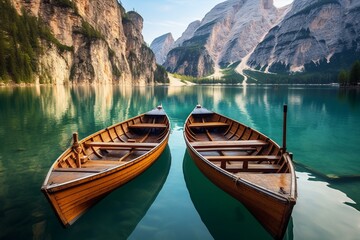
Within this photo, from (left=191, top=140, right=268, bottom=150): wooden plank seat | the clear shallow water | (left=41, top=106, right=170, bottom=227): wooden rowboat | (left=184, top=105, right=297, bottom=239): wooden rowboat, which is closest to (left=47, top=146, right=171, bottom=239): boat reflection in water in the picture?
the clear shallow water

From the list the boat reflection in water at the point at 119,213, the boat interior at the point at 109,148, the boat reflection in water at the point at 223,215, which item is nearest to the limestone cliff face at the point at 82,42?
the boat interior at the point at 109,148

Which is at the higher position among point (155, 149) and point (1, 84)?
point (1, 84)

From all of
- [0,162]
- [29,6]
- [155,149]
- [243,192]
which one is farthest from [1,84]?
[243,192]

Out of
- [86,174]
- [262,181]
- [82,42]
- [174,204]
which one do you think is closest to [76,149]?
[86,174]

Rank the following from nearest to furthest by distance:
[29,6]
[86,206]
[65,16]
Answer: [86,206] < [29,6] < [65,16]

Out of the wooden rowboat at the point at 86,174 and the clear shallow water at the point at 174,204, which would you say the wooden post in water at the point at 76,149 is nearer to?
the wooden rowboat at the point at 86,174

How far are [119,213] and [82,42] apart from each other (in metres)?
145

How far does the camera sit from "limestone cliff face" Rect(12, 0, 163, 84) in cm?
11619

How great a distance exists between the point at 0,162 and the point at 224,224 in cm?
1322

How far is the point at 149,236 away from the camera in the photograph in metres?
7.37

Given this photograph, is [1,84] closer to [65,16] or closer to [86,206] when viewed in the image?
[65,16]

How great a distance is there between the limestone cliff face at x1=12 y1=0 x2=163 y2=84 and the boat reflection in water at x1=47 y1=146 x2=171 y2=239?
11573cm

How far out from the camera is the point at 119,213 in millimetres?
8617

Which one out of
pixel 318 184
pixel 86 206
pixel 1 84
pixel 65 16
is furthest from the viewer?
pixel 65 16
